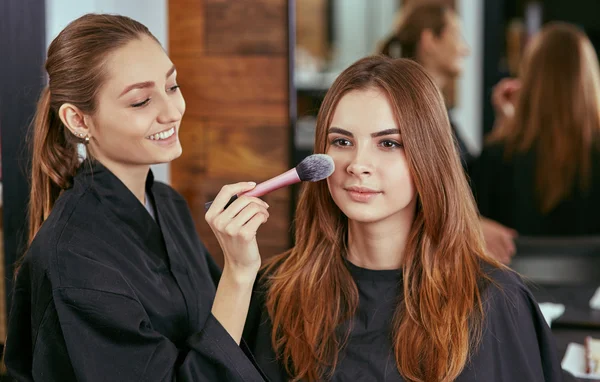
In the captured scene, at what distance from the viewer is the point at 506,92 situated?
321 centimetres

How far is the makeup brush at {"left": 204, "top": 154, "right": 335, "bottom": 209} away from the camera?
4.37ft

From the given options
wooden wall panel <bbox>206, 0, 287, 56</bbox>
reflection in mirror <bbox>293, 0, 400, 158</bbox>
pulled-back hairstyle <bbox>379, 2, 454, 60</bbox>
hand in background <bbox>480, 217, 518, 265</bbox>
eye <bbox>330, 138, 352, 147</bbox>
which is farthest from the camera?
reflection in mirror <bbox>293, 0, 400, 158</bbox>

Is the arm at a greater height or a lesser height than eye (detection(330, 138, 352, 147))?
lesser

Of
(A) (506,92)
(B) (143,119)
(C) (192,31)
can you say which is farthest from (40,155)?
(A) (506,92)

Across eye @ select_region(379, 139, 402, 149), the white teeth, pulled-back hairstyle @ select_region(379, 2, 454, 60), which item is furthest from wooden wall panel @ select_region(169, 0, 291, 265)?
eye @ select_region(379, 139, 402, 149)

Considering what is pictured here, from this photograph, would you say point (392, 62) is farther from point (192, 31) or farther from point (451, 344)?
point (192, 31)

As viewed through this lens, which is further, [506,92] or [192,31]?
[506,92]

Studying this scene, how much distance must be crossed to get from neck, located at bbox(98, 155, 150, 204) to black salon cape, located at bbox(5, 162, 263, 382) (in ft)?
0.06

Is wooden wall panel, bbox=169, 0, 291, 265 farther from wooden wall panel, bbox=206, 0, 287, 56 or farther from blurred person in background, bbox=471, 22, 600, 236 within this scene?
blurred person in background, bbox=471, 22, 600, 236

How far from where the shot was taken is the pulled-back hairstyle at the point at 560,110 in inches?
105

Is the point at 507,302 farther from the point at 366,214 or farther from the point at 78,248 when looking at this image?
the point at 78,248

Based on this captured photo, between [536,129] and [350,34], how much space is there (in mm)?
3218

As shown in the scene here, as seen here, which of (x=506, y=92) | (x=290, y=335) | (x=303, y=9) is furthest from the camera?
(x=303, y=9)

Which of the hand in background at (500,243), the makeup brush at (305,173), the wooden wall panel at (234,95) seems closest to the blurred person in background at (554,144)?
the hand in background at (500,243)
